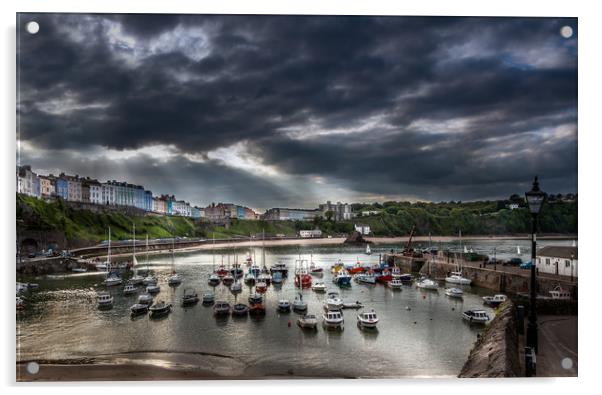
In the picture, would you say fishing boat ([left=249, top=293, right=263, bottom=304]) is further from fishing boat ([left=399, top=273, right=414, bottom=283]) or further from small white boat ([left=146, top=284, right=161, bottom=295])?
fishing boat ([left=399, top=273, right=414, bottom=283])

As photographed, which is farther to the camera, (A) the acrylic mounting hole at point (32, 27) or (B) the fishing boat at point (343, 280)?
(B) the fishing boat at point (343, 280)

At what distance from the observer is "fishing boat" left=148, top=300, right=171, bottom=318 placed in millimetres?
6684

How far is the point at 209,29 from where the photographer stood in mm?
4672

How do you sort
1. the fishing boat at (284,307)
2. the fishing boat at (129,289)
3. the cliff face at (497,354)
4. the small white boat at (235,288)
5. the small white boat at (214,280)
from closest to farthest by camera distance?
the cliff face at (497,354), the fishing boat at (284,307), the fishing boat at (129,289), the small white boat at (235,288), the small white boat at (214,280)

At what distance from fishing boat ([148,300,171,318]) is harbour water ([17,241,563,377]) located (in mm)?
156

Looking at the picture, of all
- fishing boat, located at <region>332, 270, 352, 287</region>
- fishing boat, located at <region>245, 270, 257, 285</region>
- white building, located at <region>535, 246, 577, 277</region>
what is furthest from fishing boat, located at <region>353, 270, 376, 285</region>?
white building, located at <region>535, 246, 577, 277</region>

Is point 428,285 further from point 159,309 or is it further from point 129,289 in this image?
point 129,289

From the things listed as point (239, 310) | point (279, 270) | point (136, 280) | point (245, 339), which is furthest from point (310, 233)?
point (136, 280)

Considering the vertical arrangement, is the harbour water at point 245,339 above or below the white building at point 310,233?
below

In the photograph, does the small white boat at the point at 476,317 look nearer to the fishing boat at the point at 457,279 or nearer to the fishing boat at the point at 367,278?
the fishing boat at the point at 457,279

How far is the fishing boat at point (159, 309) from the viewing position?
6684 mm

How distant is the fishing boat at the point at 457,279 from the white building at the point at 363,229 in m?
5.53

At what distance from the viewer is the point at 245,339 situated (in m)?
5.87

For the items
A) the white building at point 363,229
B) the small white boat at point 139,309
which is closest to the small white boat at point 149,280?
the small white boat at point 139,309
